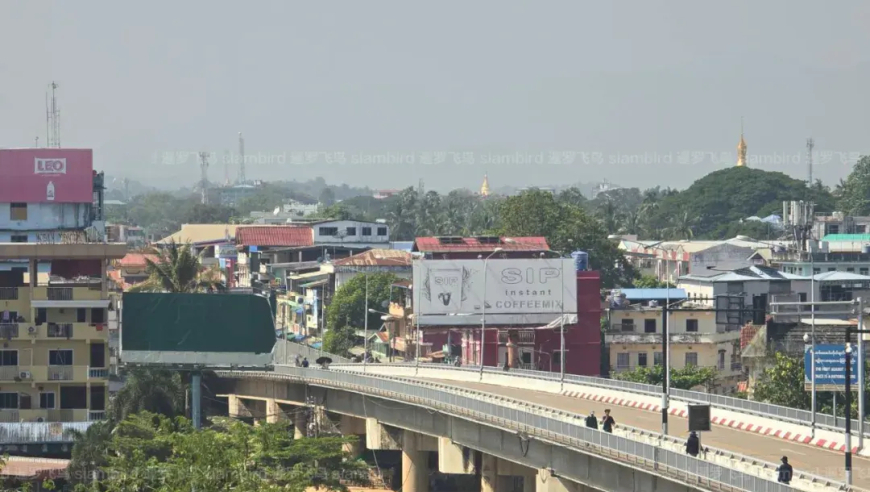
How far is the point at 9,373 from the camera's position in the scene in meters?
81.2

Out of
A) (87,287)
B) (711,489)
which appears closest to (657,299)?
(87,287)

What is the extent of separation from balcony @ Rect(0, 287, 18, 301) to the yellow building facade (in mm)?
45526

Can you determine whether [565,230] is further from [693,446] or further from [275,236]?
[693,446]

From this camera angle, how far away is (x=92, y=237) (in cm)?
9688

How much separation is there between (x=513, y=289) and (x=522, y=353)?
411cm

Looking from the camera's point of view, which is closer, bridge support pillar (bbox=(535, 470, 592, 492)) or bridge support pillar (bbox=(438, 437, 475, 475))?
bridge support pillar (bbox=(535, 470, 592, 492))

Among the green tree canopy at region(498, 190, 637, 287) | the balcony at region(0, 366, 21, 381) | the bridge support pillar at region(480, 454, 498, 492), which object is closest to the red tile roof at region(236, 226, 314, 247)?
the green tree canopy at region(498, 190, 637, 287)

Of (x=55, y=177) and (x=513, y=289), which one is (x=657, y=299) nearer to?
(x=513, y=289)

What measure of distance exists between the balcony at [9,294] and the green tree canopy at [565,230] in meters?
77.2

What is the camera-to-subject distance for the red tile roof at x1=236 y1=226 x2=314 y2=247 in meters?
181

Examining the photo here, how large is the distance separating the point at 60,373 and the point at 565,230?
263ft

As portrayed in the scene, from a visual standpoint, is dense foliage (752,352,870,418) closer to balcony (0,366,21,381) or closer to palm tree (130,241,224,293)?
balcony (0,366,21,381)

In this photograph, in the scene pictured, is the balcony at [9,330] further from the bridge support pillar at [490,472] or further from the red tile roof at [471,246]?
the red tile roof at [471,246]

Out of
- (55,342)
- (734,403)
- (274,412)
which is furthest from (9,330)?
(734,403)
